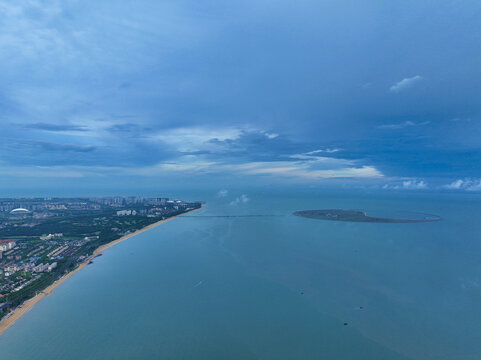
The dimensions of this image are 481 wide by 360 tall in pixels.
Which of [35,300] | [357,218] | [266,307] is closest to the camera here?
[266,307]

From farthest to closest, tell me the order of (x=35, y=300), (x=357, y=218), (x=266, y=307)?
(x=357, y=218) → (x=35, y=300) → (x=266, y=307)

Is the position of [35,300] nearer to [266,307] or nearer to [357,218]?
[266,307]

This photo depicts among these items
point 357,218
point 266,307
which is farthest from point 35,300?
point 357,218

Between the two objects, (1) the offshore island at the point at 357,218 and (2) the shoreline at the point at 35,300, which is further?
(1) the offshore island at the point at 357,218

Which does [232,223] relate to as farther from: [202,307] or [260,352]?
[260,352]

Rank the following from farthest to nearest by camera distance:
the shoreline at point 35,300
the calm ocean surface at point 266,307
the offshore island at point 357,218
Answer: the offshore island at point 357,218 → the shoreline at point 35,300 → the calm ocean surface at point 266,307

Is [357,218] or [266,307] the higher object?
[357,218]

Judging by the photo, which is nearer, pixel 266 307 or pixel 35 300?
pixel 266 307

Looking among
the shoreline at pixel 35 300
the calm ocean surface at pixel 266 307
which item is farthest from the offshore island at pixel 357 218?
the shoreline at pixel 35 300

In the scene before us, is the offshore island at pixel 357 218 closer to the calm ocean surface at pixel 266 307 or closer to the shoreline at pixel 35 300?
the calm ocean surface at pixel 266 307

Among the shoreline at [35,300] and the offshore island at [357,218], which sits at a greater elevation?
the offshore island at [357,218]
